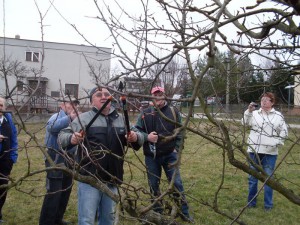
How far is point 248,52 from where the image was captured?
98.5 inches

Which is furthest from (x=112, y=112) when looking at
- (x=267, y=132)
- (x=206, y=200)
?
(x=267, y=132)

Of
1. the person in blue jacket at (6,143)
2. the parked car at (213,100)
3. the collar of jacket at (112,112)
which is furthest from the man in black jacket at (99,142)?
the person in blue jacket at (6,143)

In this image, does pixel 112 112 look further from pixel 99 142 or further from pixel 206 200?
pixel 206 200

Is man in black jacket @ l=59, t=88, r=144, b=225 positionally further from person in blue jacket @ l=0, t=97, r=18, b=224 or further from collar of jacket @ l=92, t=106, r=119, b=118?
person in blue jacket @ l=0, t=97, r=18, b=224

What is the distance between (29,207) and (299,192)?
14.6 ft

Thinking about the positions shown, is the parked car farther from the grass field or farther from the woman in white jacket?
the woman in white jacket

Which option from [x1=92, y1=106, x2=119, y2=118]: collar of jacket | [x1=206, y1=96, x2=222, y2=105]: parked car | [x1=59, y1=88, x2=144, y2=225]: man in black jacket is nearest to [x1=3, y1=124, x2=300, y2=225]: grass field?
[x1=59, y1=88, x2=144, y2=225]: man in black jacket

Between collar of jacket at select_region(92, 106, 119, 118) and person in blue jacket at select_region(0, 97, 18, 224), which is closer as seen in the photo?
collar of jacket at select_region(92, 106, 119, 118)

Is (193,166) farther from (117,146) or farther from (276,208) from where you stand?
(117,146)

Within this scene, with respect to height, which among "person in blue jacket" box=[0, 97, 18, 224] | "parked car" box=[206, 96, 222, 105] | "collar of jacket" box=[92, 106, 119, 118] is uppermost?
"parked car" box=[206, 96, 222, 105]

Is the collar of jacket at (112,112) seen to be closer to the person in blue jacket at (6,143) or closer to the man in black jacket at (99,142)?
the man in black jacket at (99,142)

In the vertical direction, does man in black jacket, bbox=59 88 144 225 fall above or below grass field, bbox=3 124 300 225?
above

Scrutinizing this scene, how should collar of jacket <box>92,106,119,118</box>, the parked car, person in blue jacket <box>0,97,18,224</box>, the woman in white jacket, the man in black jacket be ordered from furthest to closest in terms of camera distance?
the woman in white jacket
person in blue jacket <box>0,97,18,224</box>
collar of jacket <box>92,106,119,118</box>
the man in black jacket
the parked car

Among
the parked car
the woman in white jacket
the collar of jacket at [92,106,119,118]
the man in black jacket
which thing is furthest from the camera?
the woman in white jacket
